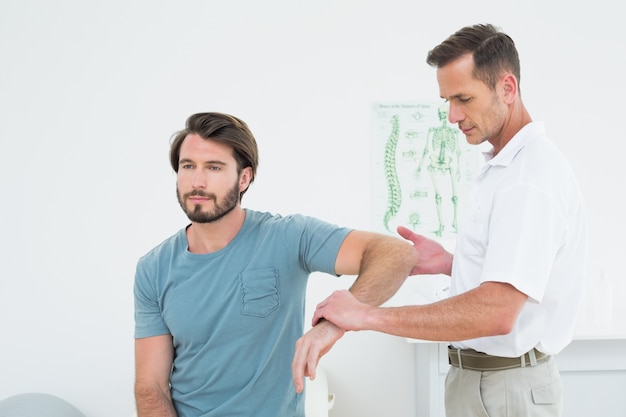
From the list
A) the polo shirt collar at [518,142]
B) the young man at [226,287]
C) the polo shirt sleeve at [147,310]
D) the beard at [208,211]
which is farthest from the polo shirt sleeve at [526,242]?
the polo shirt sleeve at [147,310]

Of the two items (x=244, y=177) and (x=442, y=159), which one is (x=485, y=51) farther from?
(x=442, y=159)

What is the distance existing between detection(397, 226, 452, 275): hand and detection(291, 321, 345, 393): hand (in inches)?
21.3

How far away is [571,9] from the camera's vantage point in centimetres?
317

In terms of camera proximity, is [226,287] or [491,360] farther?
[226,287]

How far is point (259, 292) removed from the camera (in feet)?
5.68

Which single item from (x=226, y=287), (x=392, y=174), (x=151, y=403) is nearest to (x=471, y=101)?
(x=226, y=287)

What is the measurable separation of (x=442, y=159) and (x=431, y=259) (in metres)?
1.38

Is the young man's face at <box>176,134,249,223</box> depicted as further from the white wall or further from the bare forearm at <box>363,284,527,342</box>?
the white wall

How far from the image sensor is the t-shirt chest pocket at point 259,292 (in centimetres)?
172

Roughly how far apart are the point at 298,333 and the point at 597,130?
2.02 m

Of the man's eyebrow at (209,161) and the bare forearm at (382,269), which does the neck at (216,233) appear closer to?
the man's eyebrow at (209,161)

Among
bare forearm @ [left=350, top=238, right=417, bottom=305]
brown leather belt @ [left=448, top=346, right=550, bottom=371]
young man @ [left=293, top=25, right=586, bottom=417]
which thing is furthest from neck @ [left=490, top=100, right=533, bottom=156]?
brown leather belt @ [left=448, top=346, right=550, bottom=371]

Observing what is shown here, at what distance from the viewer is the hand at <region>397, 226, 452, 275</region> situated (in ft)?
6.04

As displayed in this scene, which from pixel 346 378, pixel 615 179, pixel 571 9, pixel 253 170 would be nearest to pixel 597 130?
pixel 615 179
